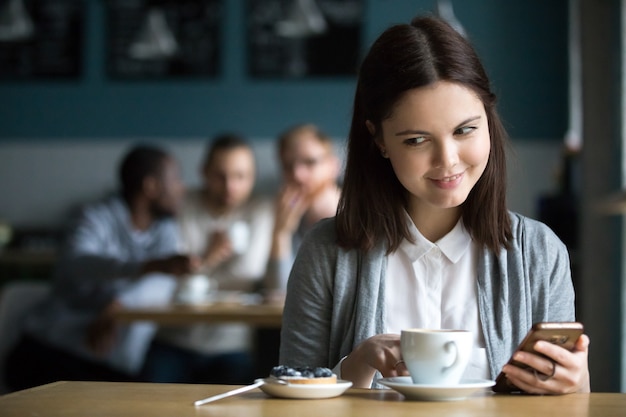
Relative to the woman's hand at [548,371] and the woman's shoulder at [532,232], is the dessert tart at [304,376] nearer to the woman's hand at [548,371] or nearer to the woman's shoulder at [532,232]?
the woman's hand at [548,371]

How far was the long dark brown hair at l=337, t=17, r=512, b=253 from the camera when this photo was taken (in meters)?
1.60

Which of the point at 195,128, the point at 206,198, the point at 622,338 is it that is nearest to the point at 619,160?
the point at 622,338

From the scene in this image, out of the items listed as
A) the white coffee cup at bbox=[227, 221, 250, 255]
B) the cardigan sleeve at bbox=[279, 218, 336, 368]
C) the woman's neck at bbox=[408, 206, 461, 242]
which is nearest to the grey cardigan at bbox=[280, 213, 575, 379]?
the cardigan sleeve at bbox=[279, 218, 336, 368]

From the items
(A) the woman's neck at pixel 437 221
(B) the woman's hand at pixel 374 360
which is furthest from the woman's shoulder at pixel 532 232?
(B) the woman's hand at pixel 374 360

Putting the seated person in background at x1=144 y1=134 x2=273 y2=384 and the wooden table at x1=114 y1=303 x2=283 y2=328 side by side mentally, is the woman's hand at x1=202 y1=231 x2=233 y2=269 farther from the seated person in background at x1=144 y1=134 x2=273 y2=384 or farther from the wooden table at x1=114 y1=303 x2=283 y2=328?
the wooden table at x1=114 y1=303 x2=283 y2=328

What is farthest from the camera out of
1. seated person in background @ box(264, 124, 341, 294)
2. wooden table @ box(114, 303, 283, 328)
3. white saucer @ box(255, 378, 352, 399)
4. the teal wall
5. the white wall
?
the white wall

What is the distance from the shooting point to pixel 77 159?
657cm

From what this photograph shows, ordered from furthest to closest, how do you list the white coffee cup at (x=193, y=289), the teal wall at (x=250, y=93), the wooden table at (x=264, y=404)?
the teal wall at (x=250, y=93) → the white coffee cup at (x=193, y=289) → the wooden table at (x=264, y=404)

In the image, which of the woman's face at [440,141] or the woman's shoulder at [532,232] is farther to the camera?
the woman's shoulder at [532,232]

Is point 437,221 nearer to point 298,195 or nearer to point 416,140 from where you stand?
point 416,140

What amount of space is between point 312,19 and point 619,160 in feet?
7.48

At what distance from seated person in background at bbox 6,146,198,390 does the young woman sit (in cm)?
211

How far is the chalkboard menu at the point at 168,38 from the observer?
6652 millimetres

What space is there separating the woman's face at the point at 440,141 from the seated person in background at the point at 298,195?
82.9 inches
